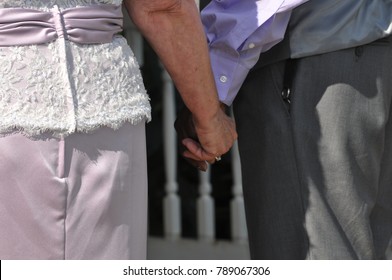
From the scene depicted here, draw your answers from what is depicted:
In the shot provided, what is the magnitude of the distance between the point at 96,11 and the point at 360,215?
39.0 inches

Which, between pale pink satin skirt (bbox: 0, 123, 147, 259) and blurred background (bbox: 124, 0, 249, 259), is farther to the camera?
blurred background (bbox: 124, 0, 249, 259)

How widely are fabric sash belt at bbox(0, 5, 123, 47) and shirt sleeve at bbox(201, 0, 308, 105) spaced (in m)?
0.55

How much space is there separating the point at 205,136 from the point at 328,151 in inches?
13.8

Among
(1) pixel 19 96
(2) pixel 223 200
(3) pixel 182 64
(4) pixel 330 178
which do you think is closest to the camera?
(1) pixel 19 96

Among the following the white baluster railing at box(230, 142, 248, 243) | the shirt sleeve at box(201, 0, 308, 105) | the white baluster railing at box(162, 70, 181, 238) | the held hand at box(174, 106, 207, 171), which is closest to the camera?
the shirt sleeve at box(201, 0, 308, 105)

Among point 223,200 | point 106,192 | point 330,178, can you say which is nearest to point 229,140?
point 330,178

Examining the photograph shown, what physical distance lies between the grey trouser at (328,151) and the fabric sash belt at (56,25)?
686 millimetres

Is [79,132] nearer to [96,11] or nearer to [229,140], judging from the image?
[96,11]

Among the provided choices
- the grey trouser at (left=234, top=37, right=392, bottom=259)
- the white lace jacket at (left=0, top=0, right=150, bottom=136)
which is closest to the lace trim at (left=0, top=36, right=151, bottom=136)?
the white lace jacket at (left=0, top=0, right=150, bottom=136)

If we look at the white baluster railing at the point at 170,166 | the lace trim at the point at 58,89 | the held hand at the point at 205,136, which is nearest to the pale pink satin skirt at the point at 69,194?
the lace trim at the point at 58,89

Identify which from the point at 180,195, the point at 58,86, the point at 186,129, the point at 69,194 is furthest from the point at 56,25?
the point at 180,195

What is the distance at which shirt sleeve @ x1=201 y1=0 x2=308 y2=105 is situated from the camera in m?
2.38

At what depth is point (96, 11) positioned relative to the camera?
1.92 metres

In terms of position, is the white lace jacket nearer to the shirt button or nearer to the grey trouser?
the shirt button
